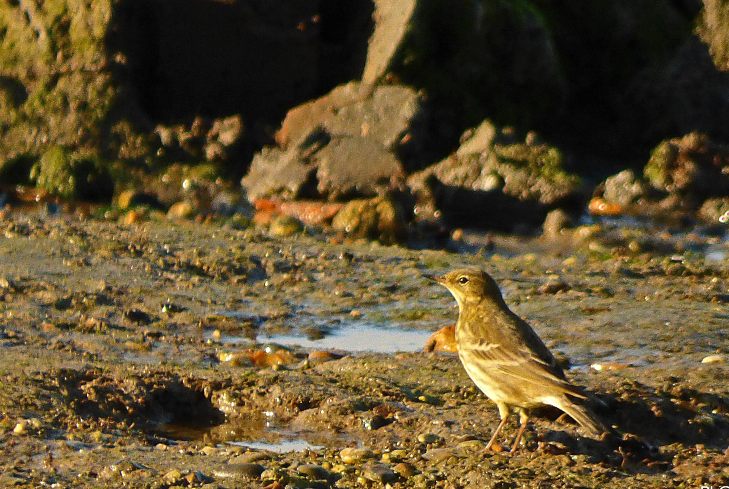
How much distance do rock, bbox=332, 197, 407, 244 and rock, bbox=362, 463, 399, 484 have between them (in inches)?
251

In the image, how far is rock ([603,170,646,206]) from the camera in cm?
1458

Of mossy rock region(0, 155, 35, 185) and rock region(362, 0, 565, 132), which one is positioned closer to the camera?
mossy rock region(0, 155, 35, 185)

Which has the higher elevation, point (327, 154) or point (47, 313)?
point (327, 154)

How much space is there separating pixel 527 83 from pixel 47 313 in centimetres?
825

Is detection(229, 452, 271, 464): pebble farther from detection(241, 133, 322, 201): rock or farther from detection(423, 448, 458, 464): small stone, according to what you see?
detection(241, 133, 322, 201): rock

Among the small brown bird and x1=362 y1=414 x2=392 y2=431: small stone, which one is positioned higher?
the small brown bird

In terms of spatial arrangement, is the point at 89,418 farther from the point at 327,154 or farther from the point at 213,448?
the point at 327,154

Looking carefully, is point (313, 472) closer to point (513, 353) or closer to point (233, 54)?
point (513, 353)

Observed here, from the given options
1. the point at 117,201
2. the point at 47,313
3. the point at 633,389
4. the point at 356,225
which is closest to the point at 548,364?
the point at 633,389

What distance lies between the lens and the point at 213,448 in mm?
6496

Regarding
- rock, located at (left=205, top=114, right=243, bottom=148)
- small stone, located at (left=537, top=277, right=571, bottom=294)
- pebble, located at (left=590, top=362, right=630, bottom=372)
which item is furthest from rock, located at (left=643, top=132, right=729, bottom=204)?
pebble, located at (left=590, top=362, right=630, bottom=372)

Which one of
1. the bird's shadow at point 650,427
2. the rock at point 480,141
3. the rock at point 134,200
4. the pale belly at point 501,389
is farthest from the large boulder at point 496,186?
the pale belly at point 501,389

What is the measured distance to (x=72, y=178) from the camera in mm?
14375

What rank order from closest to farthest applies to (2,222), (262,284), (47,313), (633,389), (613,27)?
(633,389)
(47,313)
(262,284)
(2,222)
(613,27)
